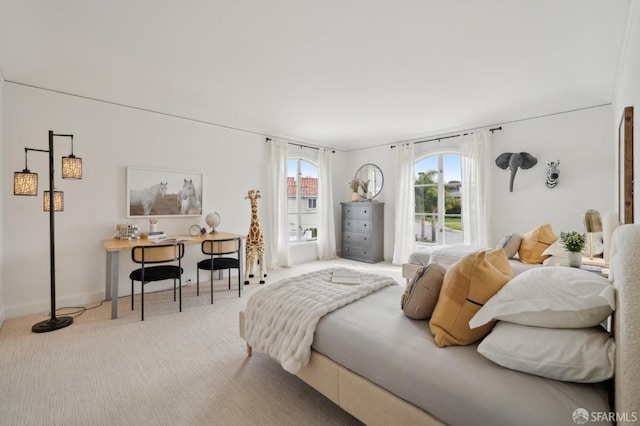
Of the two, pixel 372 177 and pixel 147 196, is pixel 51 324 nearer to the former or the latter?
pixel 147 196

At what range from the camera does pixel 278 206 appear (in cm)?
546

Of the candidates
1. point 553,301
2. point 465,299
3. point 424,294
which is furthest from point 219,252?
point 553,301

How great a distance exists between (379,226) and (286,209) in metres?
2.07

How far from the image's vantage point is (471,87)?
3.26 meters

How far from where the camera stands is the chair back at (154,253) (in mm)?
3170

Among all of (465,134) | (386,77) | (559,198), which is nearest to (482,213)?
(559,198)

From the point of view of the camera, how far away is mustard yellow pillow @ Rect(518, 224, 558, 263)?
3.20m

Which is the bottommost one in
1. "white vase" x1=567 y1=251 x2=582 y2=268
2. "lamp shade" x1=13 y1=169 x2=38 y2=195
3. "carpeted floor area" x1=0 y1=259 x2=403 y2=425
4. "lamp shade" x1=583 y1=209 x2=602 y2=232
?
"carpeted floor area" x1=0 y1=259 x2=403 y2=425

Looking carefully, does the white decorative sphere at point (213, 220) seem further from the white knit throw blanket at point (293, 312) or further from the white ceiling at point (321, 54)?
the white knit throw blanket at point (293, 312)

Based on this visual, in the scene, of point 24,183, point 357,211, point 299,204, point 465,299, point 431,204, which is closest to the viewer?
point 465,299

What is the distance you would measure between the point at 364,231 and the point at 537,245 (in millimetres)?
3249

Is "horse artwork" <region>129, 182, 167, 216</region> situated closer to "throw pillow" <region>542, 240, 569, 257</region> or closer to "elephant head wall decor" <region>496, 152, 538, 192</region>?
"throw pillow" <region>542, 240, 569, 257</region>

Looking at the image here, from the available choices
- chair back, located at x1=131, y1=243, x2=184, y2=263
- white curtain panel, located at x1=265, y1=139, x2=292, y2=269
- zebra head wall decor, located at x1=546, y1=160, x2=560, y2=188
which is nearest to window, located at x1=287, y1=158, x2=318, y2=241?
white curtain panel, located at x1=265, y1=139, x2=292, y2=269

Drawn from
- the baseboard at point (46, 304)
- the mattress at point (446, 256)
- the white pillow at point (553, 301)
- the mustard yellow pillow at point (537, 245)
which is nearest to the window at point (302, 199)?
the mattress at point (446, 256)
